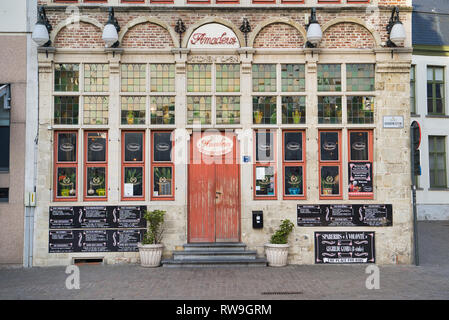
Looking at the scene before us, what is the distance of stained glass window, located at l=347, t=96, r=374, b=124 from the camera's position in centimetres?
1177

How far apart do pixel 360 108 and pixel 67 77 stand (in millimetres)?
7615

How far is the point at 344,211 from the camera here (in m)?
11.5

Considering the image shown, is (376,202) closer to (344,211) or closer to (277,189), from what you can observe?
(344,211)

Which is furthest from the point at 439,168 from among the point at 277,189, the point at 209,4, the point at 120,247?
the point at 120,247

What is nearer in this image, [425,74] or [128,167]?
[128,167]

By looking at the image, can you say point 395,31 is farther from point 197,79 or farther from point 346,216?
point 197,79

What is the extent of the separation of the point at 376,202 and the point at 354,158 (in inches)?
48.9

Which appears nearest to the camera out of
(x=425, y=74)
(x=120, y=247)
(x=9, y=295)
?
(x=9, y=295)

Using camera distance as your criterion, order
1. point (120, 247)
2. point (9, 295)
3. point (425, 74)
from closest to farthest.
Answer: point (9, 295)
point (120, 247)
point (425, 74)

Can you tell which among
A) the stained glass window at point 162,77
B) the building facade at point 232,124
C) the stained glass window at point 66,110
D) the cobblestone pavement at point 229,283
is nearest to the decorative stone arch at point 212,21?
the building facade at point 232,124

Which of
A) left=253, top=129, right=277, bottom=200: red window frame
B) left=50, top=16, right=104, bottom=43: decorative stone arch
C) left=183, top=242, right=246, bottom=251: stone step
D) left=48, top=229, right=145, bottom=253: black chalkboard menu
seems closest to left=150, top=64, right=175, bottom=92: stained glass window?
left=50, top=16, right=104, bottom=43: decorative stone arch

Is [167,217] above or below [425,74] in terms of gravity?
below

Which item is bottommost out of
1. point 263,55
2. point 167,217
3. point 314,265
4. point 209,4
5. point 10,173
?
point 314,265

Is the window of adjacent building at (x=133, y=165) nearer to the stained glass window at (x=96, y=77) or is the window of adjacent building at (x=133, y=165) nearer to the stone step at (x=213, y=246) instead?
the stained glass window at (x=96, y=77)
